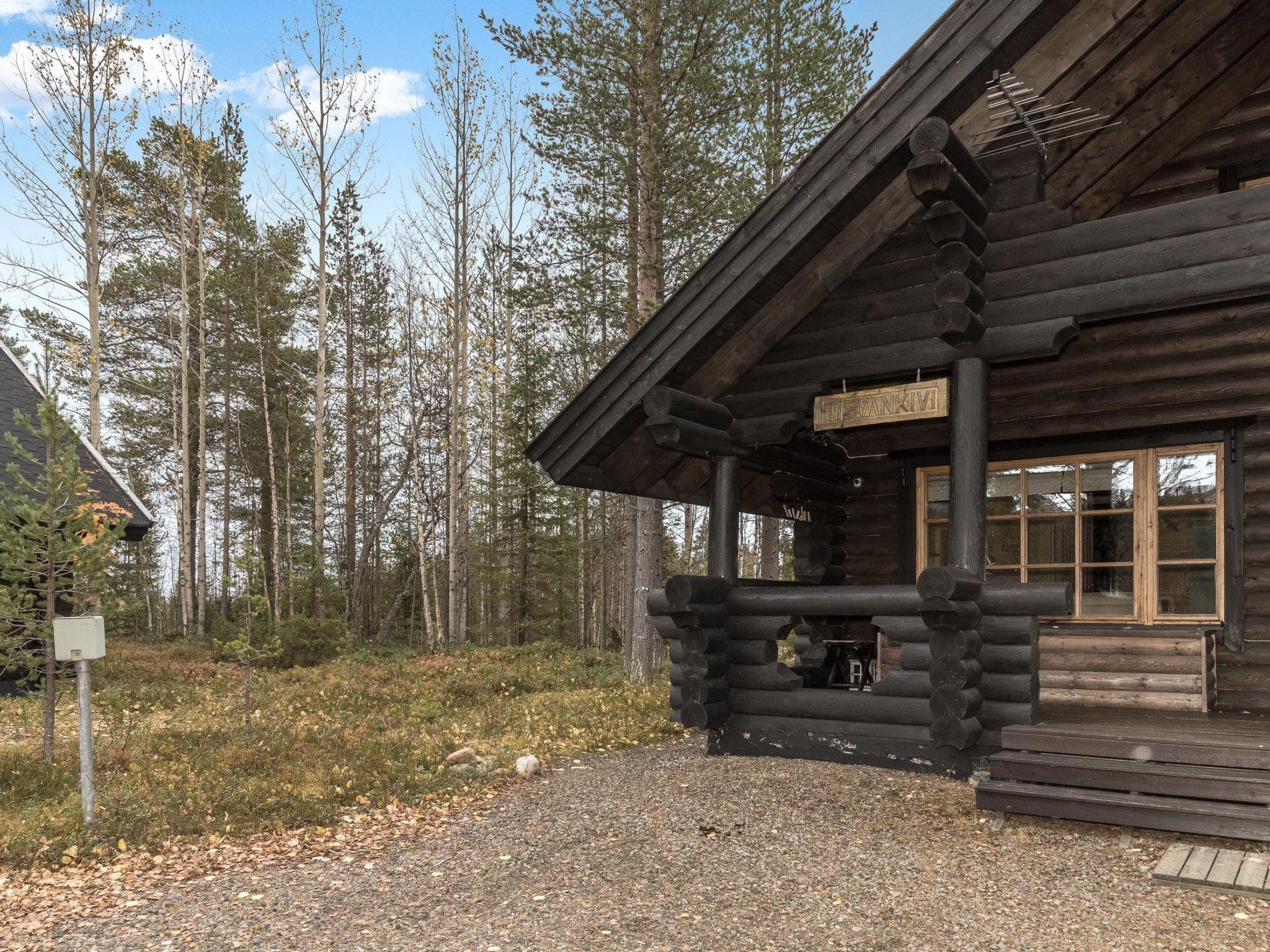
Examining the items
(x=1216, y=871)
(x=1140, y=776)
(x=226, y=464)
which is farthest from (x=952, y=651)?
(x=226, y=464)

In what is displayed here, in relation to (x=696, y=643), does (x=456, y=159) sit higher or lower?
higher

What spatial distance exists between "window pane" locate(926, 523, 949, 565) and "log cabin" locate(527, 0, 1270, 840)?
23mm

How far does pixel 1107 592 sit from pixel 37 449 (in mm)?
16172

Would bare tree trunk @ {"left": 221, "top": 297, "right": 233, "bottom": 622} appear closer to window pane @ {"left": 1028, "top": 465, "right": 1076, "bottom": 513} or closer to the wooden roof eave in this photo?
the wooden roof eave

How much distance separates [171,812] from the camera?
6.25 metres

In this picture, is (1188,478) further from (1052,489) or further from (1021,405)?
(1021,405)

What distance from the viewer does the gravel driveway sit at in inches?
164

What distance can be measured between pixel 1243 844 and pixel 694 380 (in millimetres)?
5376

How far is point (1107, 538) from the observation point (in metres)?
8.33

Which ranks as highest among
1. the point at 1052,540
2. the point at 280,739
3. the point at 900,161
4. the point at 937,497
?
the point at 900,161

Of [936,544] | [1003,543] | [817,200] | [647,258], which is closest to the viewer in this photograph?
[817,200]

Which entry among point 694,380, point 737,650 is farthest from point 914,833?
point 694,380

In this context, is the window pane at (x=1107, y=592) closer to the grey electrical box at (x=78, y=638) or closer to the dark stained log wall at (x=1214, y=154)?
the dark stained log wall at (x=1214, y=154)

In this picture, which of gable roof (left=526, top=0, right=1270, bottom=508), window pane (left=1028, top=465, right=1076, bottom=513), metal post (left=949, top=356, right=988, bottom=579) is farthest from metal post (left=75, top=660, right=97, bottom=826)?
window pane (left=1028, top=465, right=1076, bottom=513)
